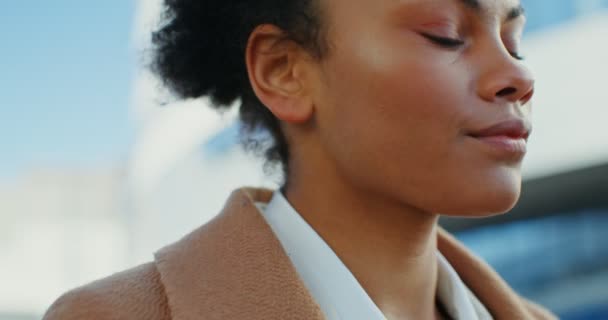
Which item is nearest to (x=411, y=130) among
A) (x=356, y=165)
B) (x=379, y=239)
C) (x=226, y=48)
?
(x=356, y=165)

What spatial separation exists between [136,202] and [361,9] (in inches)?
993

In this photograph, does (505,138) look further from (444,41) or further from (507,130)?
(444,41)

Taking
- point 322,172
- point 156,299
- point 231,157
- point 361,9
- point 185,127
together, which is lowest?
point 156,299

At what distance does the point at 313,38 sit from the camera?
1.95 m

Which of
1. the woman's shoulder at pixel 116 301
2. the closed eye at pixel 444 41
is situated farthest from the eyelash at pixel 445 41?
the woman's shoulder at pixel 116 301

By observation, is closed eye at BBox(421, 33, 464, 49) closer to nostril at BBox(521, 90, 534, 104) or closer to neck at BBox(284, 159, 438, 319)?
nostril at BBox(521, 90, 534, 104)

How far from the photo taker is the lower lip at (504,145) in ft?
5.61

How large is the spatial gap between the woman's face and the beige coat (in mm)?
258

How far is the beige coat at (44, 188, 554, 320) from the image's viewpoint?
1683 millimetres

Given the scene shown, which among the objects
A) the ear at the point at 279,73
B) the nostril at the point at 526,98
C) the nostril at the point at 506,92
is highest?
the ear at the point at 279,73

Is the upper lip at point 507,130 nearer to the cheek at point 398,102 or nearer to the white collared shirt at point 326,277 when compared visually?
the cheek at point 398,102

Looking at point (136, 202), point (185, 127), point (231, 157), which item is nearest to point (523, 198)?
Result: point (231, 157)

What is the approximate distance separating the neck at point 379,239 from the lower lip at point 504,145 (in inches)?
10.0

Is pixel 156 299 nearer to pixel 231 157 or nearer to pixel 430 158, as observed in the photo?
pixel 430 158
